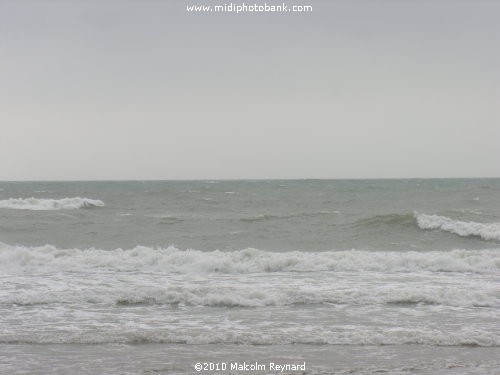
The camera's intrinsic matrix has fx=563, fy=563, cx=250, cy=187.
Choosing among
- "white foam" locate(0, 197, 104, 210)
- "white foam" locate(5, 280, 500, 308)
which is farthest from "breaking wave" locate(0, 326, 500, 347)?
"white foam" locate(0, 197, 104, 210)

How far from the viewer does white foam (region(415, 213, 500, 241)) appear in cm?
2058

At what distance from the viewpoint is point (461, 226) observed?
21719 millimetres

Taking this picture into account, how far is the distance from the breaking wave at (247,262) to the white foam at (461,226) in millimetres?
5315

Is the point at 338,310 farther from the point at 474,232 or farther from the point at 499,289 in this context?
the point at 474,232

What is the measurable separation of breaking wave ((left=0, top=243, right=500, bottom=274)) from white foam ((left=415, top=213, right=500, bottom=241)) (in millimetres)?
5315

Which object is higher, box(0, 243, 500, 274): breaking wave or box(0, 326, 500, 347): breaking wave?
box(0, 243, 500, 274): breaking wave

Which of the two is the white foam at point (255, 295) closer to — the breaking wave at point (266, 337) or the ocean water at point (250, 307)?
the ocean water at point (250, 307)

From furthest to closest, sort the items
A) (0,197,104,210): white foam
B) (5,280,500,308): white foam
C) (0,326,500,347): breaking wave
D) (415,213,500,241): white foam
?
1. (0,197,104,210): white foam
2. (415,213,500,241): white foam
3. (5,280,500,308): white foam
4. (0,326,500,347): breaking wave

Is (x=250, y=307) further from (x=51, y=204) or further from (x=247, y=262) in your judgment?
(x=51, y=204)

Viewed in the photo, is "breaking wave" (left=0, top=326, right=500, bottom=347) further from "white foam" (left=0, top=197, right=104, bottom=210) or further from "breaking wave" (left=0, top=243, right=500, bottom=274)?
"white foam" (left=0, top=197, right=104, bottom=210)

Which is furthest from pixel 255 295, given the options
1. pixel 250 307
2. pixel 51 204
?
pixel 51 204

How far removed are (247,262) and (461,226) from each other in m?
10.8

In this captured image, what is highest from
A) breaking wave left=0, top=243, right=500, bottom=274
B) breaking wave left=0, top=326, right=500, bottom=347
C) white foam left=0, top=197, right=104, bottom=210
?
white foam left=0, top=197, right=104, bottom=210

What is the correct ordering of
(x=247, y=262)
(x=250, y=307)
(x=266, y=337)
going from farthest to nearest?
1. (x=247, y=262)
2. (x=250, y=307)
3. (x=266, y=337)
